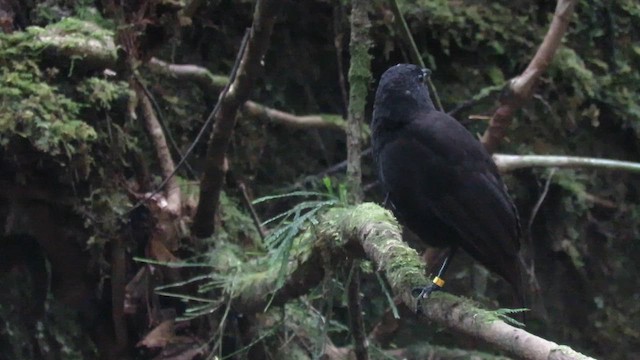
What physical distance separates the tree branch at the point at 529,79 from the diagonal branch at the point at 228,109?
3.10ft

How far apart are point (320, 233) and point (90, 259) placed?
0.91m

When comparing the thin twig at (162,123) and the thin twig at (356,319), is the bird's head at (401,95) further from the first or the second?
the thin twig at (162,123)

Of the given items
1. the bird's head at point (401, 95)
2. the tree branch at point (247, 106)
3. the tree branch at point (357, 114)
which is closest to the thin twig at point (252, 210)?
the tree branch at point (247, 106)

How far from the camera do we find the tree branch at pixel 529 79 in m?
3.15

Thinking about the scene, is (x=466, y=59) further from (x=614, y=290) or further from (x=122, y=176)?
(x=122, y=176)

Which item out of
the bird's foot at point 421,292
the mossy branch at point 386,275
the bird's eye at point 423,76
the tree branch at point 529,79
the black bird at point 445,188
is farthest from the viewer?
the tree branch at point 529,79

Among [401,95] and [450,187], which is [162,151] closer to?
[401,95]

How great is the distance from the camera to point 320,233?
2365 millimetres

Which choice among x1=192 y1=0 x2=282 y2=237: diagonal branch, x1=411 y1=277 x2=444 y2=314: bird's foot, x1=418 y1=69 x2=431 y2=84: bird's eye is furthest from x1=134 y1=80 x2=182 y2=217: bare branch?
x1=411 y1=277 x2=444 y2=314: bird's foot

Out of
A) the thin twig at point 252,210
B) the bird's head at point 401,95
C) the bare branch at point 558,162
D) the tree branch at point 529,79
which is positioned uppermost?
the bird's head at point 401,95

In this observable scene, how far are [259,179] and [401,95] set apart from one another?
47.6 inches

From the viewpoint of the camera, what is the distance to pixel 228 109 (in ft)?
8.94

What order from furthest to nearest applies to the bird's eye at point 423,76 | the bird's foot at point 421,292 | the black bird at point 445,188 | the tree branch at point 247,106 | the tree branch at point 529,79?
the tree branch at point 247,106
the tree branch at point 529,79
the bird's eye at point 423,76
the black bird at point 445,188
the bird's foot at point 421,292

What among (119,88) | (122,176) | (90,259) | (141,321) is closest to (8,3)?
(119,88)
